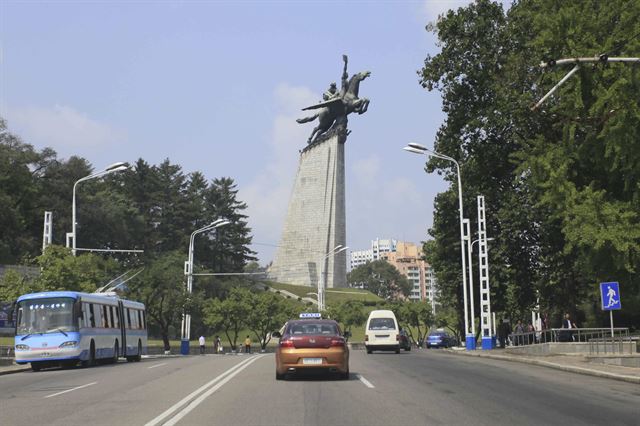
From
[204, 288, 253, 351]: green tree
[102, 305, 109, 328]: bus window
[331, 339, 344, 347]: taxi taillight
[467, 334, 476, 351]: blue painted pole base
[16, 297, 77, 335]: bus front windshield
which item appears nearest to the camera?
[331, 339, 344, 347]: taxi taillight

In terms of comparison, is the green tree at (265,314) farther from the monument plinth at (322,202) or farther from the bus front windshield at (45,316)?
the bus front windshield at (45,316)

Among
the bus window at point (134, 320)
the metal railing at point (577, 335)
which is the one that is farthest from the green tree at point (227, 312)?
the metal railing at point (577, 335)

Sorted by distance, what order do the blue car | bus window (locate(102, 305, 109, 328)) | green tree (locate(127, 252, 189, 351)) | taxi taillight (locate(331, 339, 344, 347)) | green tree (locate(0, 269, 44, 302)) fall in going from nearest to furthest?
taxi taillight (locate(331, 339, 344, 347)), bus window (locate(102, 305, 109, 328)), green tree (locate(0, 269, 44, 302)), the blue car, green tree (locate(127, 252, 189, 351))

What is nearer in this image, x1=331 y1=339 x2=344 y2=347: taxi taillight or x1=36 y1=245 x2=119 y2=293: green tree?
x1=331 y1=339 x2=344 y2=347: taxi taillight

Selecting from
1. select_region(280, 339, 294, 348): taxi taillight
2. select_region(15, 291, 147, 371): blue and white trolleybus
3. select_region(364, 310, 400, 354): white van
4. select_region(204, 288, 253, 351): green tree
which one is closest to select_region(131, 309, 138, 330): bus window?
select_region(15, 291, 147, 371): blue and white trolleybus

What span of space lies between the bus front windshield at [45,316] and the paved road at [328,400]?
837 centimetres

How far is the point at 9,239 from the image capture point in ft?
274

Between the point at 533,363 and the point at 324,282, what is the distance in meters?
79.8

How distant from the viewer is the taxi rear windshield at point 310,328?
19.1 m

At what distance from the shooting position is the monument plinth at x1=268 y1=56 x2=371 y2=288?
10556cm

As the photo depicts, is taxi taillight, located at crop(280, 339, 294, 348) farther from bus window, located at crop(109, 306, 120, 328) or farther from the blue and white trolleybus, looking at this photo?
bus window, located at crop(109, 306, 120, 328)

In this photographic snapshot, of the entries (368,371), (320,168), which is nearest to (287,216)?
(320,168)

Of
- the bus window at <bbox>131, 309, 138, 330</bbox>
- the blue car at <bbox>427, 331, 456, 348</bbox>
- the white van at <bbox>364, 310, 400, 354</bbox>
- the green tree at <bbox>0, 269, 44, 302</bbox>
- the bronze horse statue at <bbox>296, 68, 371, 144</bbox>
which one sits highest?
the bronze horse statue at <bbox>296, 68, 371, 144</bbox>

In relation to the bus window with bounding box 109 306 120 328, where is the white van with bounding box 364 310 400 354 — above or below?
below
